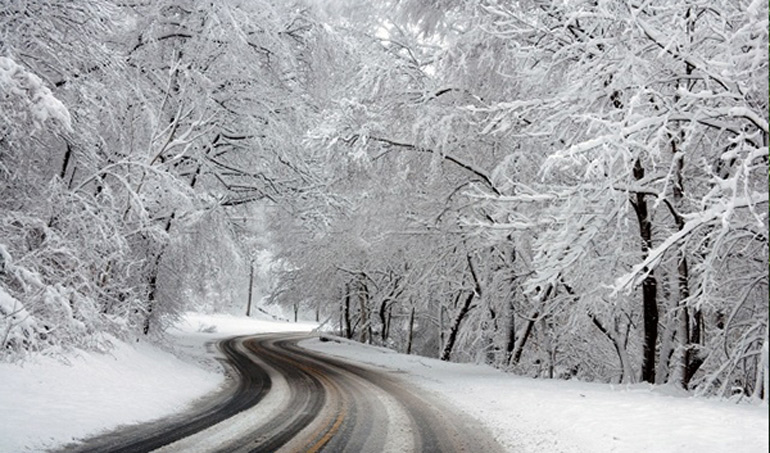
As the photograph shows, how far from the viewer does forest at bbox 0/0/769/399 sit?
25.7 ft

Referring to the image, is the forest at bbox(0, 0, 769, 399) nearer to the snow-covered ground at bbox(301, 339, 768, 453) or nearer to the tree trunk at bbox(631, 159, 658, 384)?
the tree trunk at bbox(631, 159, 658, 384)

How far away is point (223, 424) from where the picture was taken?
878 cm

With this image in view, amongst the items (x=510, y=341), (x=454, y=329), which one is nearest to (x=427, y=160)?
(x=510, y=341)

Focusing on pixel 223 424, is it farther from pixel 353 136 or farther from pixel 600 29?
pixel 600 29

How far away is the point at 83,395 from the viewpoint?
29.5 ft

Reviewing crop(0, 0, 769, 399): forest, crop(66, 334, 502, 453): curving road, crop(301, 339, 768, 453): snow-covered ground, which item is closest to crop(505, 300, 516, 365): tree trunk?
crop(0, 0, 769, 399): forest

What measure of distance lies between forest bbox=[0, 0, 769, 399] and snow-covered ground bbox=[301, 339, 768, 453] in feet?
2.80

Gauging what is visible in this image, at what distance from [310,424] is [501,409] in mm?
4316

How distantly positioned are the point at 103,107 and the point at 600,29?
9033 millimetres

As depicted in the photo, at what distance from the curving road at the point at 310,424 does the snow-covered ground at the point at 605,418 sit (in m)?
0.73

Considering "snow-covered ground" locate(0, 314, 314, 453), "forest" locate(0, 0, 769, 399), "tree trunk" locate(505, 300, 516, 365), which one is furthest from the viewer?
"tree trunk" locate(505, 300, 516, 365)

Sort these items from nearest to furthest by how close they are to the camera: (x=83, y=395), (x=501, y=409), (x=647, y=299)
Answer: (x=83, y=395) → (x=501, y=409) → (x=647, y=299)

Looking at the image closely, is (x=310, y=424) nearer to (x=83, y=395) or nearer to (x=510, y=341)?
(x=83, y=395)

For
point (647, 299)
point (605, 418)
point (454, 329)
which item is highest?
point (647, 299)
